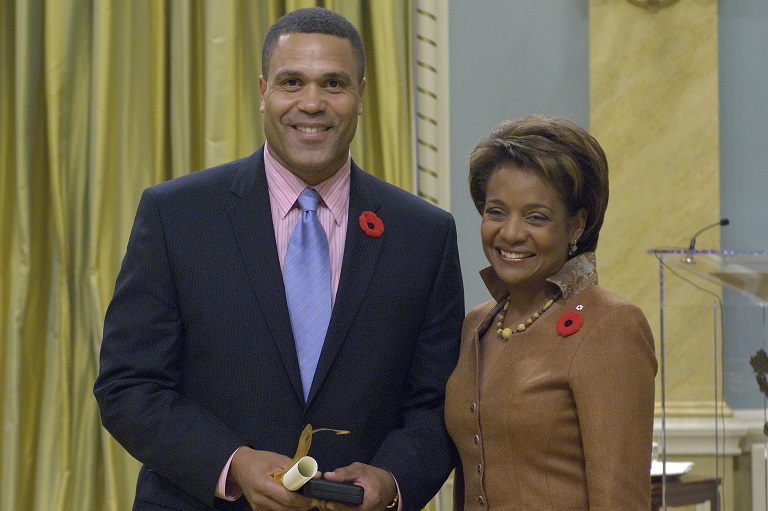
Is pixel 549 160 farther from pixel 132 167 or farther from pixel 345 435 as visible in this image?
pixel 132 167

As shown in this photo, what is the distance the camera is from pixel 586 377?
196cm

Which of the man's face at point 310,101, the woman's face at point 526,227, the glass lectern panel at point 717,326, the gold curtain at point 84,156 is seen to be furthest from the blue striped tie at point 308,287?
the gold curtain at point 84,156

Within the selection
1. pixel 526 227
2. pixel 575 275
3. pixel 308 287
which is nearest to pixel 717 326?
pixel 575 275

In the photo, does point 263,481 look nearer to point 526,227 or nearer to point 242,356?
point 242,356

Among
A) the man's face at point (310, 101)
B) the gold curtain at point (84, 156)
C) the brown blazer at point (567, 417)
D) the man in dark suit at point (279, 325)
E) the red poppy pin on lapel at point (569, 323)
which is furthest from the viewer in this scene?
the gold curtain at point (84, 156)

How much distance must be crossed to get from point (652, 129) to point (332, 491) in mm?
2562

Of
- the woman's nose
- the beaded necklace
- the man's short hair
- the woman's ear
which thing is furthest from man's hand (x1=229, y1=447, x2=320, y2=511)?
the man's short hair

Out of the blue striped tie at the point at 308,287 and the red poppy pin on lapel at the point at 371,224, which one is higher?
the red poppy pin on lapel at the point at 371,224

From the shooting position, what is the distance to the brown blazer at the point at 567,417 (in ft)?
6.29

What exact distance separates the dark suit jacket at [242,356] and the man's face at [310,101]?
0.13 meters

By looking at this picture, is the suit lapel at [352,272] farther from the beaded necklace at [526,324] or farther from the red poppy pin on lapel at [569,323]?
A: the red poppy pin on lapel at [569,323]

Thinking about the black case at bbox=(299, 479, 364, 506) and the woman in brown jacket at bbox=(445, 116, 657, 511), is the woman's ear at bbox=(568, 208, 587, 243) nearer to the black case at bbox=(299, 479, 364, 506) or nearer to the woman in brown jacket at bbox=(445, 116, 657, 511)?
the woman in brown jacket at bbox=(445, 116, 657, 511)

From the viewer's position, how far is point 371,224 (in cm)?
238

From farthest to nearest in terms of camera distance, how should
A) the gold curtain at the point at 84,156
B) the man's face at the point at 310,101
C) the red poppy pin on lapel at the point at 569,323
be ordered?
the gold curtain at the point at 84,156, the man's face at the point at 310,101, the red poppy pin on lapel at the point at 569,323
